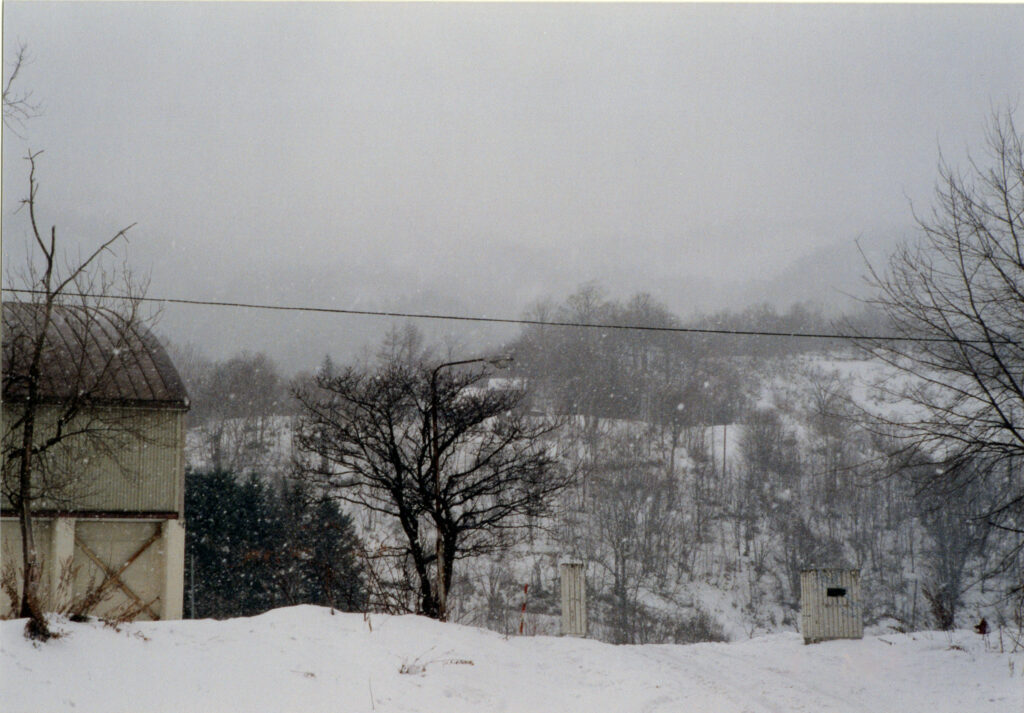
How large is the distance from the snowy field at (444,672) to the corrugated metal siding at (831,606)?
637 millimetres

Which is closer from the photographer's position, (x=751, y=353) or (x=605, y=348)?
(x=605, y=348)

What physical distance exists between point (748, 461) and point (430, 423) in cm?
4708

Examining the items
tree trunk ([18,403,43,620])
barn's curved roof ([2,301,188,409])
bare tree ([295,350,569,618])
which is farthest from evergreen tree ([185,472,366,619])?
tree trunk ([18,403,43,620])

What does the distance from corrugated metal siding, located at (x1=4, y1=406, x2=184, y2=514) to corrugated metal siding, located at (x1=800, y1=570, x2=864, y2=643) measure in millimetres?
14047

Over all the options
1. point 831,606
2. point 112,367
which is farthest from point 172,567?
point 831,606

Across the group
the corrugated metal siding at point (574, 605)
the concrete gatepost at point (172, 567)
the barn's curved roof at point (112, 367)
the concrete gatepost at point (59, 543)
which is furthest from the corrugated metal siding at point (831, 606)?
the concrete gatepost at point (59, 543)

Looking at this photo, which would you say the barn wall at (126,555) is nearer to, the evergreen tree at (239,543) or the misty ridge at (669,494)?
the evergreen tree at (239,543)

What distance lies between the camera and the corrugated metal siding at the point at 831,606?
1536 cm

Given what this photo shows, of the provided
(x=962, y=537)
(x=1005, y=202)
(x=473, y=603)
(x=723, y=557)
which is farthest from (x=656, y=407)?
(x=1005, y=202)

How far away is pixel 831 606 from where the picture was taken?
15.5m

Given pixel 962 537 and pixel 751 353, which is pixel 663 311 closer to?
pixel 962 537

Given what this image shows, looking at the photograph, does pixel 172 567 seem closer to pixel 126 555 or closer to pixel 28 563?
pixel 126 555

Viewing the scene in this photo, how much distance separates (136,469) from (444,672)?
1298cm

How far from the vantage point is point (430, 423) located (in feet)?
67.0
